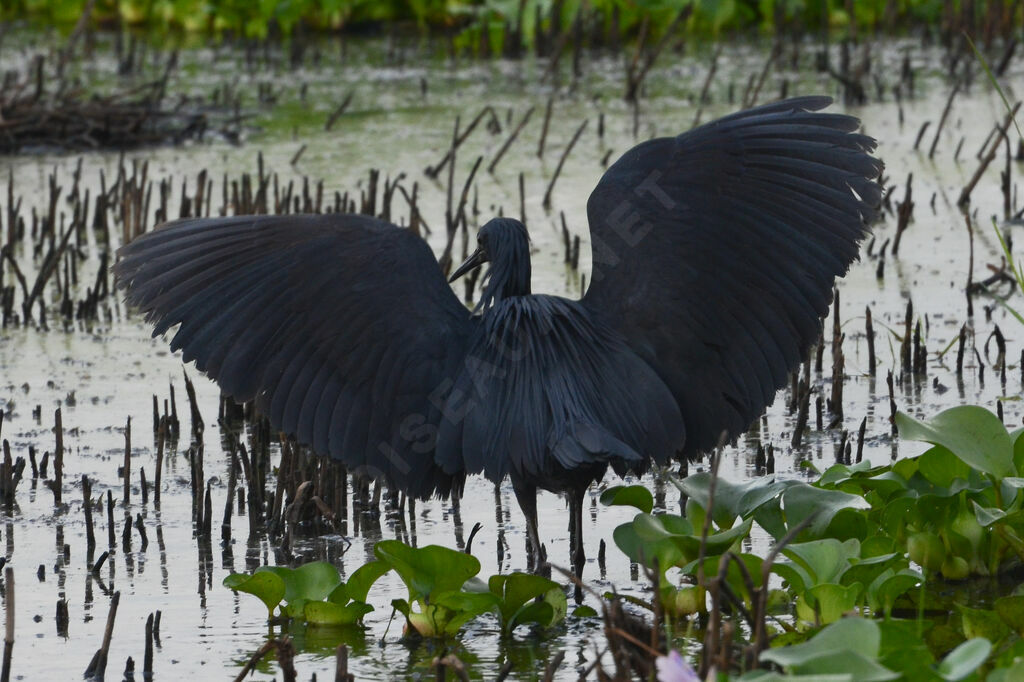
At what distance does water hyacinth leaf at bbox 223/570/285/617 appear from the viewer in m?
3.38

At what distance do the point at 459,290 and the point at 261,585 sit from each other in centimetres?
329

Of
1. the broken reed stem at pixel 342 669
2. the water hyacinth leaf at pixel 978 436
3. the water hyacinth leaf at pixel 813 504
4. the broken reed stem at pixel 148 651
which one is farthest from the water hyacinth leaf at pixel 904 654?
the broken reed stem at pixel 148 651

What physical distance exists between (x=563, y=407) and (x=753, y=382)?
484 mm

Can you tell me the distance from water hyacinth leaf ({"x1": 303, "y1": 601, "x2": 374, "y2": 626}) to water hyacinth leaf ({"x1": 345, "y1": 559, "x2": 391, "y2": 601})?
22 millimetres

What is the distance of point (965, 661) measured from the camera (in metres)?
2.42

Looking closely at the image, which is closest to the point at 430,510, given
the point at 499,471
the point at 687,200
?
the point at 499,471

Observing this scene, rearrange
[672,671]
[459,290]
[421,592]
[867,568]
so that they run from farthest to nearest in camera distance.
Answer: [459,290], [421,592], [867,568], [672,671]

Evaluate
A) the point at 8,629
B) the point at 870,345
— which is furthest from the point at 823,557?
the point at 870,345

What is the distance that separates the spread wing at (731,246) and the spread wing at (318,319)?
40cm

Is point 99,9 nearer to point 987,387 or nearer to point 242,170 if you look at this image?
→ point 242,170

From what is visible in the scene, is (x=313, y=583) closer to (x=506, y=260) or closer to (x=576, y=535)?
(x=576, y=535)

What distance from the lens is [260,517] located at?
167 inches

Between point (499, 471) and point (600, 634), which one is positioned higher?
point (499, 471)

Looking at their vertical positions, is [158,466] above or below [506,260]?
below
